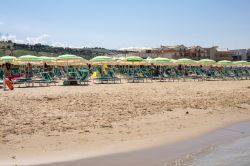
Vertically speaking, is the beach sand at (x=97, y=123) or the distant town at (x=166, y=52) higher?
the distant town at (x=166, y=52)

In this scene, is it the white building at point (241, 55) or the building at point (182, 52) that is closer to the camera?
the building at point (182, 52)

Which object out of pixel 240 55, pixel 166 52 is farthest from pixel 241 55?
pixel 166 52

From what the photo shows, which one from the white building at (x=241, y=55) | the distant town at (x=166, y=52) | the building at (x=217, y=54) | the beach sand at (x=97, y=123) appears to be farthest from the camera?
the white building at (x=241, y=55)

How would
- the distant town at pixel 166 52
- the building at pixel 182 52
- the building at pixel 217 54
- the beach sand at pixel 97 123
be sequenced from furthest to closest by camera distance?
the building at pixel 217 54
the building at pixel 182 52
the distant town at pixel 166 52
the beach sand at pixel 97 123

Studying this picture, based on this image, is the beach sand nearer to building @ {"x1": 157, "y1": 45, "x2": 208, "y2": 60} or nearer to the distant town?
the distant town

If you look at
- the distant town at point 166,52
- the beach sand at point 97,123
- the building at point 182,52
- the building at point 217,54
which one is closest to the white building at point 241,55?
the distant town at point 166,52

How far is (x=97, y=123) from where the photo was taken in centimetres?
831

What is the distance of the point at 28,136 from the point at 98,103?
4.62 meters

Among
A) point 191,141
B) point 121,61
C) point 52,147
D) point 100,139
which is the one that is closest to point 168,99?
→ point 191,141

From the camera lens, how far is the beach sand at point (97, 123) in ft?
20.6

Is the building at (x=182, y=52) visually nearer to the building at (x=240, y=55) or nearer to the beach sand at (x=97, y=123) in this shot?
the building at (x=240, y=55)

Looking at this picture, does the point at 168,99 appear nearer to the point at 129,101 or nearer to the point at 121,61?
the point at 129,101

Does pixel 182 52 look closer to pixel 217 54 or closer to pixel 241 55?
pixel 217 54

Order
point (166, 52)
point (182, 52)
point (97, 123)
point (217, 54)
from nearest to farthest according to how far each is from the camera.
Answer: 1. point (97, 123)
2. point (182, 52)
3. point (166, 52)
4. point (217, 54)
